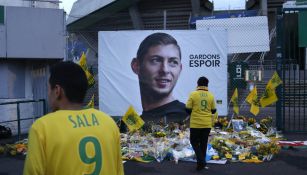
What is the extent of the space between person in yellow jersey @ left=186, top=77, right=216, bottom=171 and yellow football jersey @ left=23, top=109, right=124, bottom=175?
5952 millimetres

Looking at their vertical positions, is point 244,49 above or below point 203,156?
above

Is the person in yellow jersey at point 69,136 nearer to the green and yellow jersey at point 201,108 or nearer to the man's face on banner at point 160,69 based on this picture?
the green and yellow jersey at point 201,108

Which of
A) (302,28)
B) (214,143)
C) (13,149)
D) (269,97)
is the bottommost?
(13,149)

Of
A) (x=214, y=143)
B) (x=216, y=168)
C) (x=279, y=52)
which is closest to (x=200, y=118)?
(x=216, y=168)

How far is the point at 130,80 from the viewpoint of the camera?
1402 centimetres

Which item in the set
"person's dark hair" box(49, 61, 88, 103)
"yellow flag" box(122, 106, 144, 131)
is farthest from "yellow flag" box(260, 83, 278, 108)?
"person's dark hair" box(49, 61, 88, 103)

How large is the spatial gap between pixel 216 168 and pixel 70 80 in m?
6.56

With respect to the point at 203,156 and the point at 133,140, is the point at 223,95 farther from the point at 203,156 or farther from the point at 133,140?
the point at 203,156

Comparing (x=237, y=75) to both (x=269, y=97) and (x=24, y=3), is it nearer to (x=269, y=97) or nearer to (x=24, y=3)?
(x=269, y=97)

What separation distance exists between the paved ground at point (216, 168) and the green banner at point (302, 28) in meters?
4.09

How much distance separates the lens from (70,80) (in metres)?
3.01

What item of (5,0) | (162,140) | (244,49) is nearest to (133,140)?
(162,140)

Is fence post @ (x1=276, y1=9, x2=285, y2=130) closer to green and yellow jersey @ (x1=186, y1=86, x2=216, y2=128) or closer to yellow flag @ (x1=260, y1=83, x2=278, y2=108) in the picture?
yellow flag @ (x1=260, y1=83, x2=278, y2=108)

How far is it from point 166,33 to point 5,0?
14.4 feet
